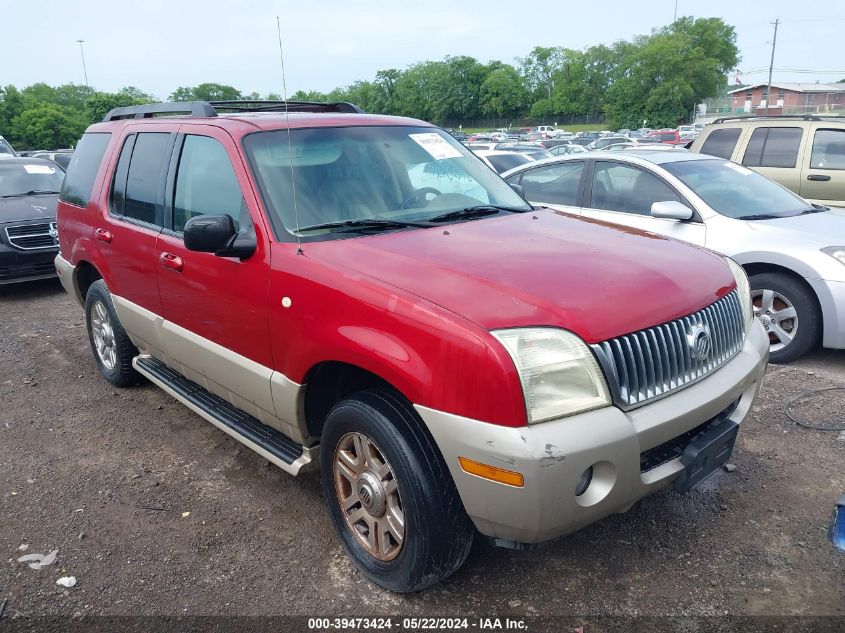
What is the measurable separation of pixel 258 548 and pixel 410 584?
883 mm

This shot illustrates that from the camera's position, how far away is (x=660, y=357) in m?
2.56

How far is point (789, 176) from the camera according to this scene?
850cm

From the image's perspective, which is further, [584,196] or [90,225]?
[584,196]

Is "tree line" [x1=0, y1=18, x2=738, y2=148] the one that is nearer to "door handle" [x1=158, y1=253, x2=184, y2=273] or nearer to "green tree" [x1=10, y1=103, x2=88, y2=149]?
"green tree" [x1=10, y1=103, x2=88, y2=149]

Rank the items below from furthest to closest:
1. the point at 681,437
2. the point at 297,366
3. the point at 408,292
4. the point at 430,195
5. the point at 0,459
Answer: the point at 0,459
the point at 430,195
the point at 297,366
the point at 681,437
the point at 408,292

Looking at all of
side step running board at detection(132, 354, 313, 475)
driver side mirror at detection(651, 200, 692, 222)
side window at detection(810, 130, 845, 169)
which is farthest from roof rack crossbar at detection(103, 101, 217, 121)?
side window at detection(810, 130, 845, 169)

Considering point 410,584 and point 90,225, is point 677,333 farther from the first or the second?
point 90,225

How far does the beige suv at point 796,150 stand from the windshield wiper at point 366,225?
678 cm

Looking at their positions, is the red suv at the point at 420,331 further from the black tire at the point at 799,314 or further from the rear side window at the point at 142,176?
the black tire at the point at 799,314

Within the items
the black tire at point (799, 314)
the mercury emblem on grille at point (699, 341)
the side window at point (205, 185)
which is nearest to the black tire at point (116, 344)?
the side window at point (205, 185)

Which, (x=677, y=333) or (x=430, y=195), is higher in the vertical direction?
(x=430, y=195)

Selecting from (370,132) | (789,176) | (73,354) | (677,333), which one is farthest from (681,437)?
(789,176)

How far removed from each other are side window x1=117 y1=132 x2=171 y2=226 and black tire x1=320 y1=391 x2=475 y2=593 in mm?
2071

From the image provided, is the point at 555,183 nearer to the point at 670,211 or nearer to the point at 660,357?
the point at 670,211
